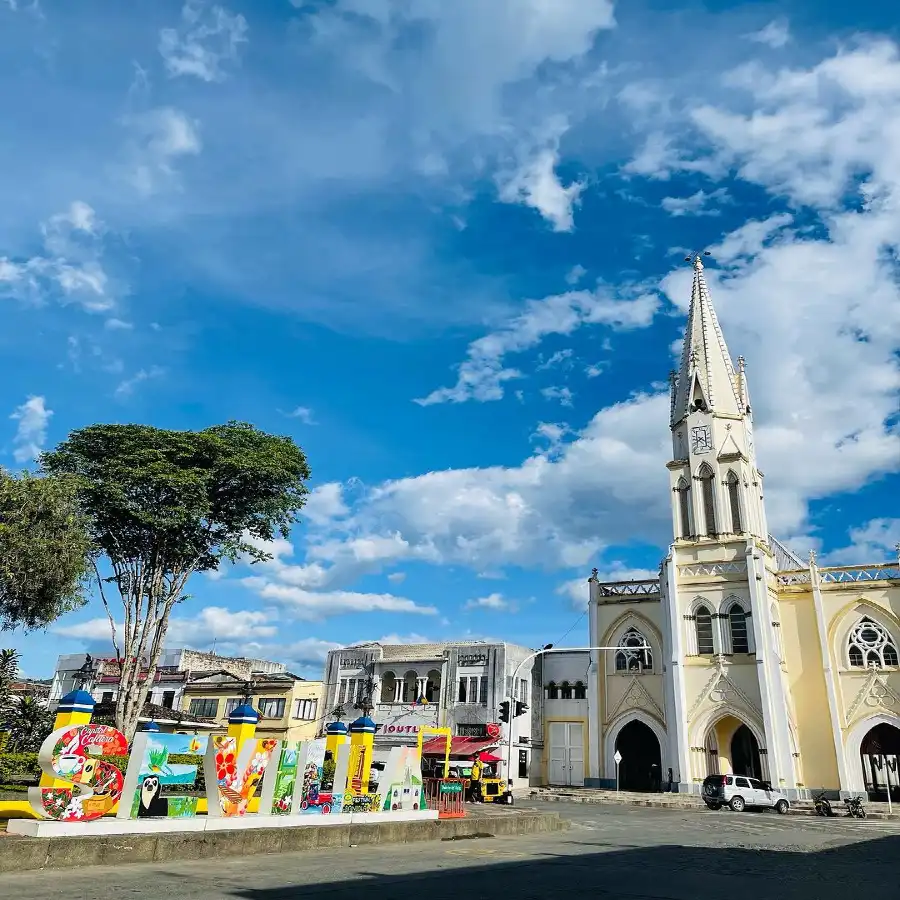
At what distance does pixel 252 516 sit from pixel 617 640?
64.3 feet

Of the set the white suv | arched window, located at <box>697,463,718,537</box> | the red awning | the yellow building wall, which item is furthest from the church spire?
the red awning

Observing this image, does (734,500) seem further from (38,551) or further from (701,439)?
(38,551)

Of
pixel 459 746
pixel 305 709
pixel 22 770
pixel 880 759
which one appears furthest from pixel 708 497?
pixel 22 770

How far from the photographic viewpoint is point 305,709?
45594 mm

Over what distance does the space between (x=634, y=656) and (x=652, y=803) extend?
8989mm

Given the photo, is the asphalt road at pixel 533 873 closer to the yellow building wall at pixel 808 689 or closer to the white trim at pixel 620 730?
the yellow building wall at pixel 808 689

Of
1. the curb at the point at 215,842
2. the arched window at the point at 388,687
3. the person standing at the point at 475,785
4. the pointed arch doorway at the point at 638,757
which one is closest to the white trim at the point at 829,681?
the pointed arch doorway at the point at 638,757

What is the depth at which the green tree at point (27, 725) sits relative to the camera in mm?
23172

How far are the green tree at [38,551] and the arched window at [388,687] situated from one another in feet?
73.1

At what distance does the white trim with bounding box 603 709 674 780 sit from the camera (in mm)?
36344

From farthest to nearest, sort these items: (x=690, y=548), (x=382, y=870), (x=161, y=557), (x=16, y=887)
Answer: (x=690, y=548) < (x=161, y=557) < (x=382, y=870) < (x=16, y=887)

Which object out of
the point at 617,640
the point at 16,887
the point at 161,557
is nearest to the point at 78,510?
the point at 161,557

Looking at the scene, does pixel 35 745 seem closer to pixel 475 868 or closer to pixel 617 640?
pixel 475 868

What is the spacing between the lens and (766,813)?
91.3 feet
